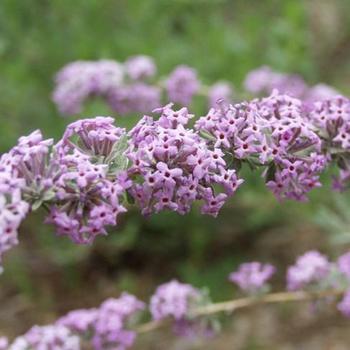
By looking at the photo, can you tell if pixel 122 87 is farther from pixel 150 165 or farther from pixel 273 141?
pixel 150 165

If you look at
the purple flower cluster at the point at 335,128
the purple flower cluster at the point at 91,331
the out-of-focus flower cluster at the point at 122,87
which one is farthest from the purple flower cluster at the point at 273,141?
the out-of-focus flower cluster at the point at 122,87

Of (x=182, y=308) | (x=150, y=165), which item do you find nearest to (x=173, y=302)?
(x=182, y=308)

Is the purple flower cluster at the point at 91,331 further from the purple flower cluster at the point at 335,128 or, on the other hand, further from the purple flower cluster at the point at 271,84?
the purple flower cluster at the point at 271,84

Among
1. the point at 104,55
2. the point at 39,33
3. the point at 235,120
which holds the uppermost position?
the point at 39,33

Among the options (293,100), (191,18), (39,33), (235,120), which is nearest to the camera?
(235,120)

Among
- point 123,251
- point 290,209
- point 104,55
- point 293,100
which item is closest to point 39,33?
point 104,55

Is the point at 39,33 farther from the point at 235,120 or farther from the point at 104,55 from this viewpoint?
the point at 235,120

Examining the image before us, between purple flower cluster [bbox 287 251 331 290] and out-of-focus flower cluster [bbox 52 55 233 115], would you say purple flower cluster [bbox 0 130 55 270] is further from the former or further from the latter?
out-of-focus flower cluster [bbox 52 55 233 115]

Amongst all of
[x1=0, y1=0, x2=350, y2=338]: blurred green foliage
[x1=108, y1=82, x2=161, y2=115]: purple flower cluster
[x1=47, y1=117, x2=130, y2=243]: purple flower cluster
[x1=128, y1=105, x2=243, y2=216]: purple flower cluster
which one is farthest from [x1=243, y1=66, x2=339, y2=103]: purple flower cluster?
[x1=47, y1=117, x2=130, y2=243]: purple flower cluster
